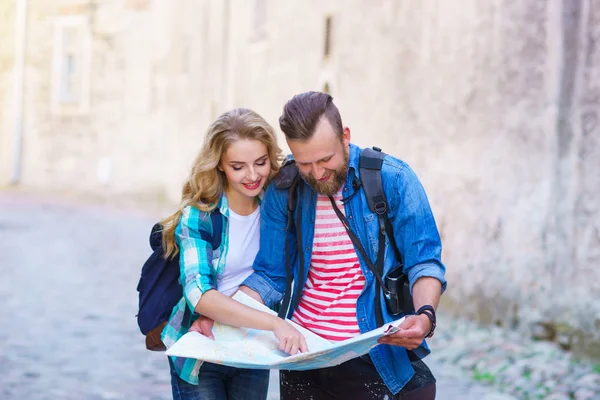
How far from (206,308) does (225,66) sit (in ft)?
48.3

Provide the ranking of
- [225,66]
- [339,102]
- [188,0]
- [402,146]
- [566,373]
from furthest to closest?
[188,0] < [225,66] < [339,102] < [402,146] < [566,373]

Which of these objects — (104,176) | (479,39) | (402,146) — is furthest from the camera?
(104,176)

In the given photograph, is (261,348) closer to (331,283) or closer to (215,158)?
(331,283)

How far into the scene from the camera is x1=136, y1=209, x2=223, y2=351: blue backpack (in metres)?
→ 2.99

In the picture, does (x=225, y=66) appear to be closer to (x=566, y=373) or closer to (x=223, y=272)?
(x=566, y=373)

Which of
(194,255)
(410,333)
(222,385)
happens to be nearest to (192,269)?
(194,255)

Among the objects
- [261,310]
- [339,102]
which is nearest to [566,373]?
[261,310]

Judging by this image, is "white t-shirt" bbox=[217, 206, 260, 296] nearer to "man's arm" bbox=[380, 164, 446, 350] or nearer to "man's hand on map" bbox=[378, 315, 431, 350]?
"man's arm" bbox=[380, 164, 446, 350]

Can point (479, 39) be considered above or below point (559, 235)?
above

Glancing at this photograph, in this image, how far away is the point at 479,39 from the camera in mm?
7574

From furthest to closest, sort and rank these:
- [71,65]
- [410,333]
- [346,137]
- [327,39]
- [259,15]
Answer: [71,65], [259,15], [327,39], [346,137], [410,333]

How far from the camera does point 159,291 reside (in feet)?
9.89

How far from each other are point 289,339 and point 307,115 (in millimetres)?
684

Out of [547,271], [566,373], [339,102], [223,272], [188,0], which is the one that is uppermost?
[188,0]
